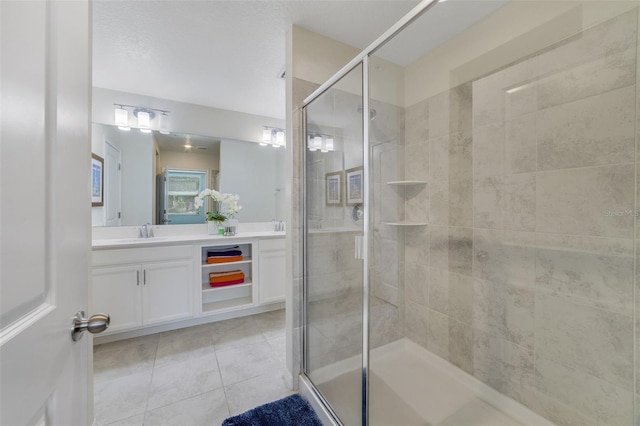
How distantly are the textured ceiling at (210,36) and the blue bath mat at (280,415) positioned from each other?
2.51m

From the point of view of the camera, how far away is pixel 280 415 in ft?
4.94

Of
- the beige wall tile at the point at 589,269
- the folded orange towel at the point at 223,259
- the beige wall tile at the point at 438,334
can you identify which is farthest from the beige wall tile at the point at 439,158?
the folded orange towel at the point at 223,259

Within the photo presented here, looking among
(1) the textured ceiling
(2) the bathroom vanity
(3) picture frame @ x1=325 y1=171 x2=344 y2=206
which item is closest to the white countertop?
(2) the bathroom vanity

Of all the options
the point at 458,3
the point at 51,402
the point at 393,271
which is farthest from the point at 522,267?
the point at 51,402

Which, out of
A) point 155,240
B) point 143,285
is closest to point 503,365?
point 143,285

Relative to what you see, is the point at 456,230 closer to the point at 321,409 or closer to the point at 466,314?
the point at 466,314

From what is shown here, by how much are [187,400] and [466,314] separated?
1.94 metres

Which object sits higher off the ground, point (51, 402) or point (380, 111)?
point (380, 111)

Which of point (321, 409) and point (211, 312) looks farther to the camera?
point (211, 312)

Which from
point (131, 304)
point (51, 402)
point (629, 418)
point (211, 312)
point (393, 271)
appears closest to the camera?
point (51, 402)

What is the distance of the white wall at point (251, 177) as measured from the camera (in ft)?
10.2

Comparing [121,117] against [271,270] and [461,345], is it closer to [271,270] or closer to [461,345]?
[271,270]

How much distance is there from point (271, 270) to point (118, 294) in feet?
4.53

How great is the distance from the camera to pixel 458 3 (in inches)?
62.6
